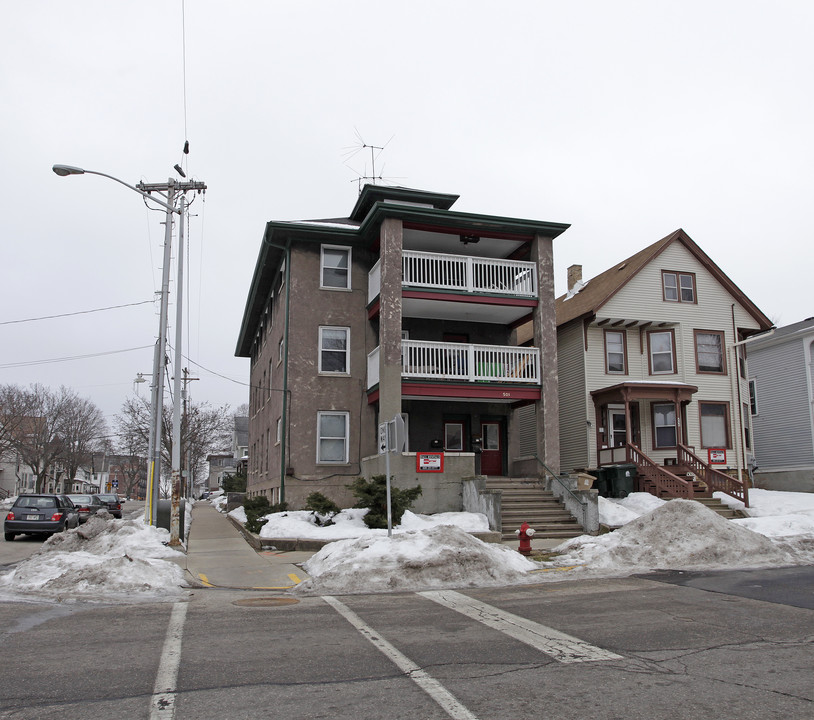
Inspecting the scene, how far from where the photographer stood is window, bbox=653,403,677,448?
25.2 metres

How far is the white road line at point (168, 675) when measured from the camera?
4742 mm

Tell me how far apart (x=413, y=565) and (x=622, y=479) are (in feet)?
43.2

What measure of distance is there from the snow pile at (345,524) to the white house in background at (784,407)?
17.2 m

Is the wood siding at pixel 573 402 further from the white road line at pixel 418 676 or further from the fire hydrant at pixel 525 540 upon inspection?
the white road line at pixel 418 676

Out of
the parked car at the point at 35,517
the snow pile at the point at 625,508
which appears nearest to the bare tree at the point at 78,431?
the parked car at the point at 35,517

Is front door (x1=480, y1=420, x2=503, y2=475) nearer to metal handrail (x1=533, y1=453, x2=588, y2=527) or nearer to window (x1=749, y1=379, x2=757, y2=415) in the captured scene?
metal handrail (x1=533, y1=453, x2=588, y2=527)

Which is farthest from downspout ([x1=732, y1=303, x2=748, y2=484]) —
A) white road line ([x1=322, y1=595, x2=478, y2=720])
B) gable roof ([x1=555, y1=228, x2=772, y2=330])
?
white road line ([x1=322, y1=595, x2=478, y2=720])

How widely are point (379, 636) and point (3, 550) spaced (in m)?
15.4

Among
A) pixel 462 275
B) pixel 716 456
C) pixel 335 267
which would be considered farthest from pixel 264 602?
pixel 716 456

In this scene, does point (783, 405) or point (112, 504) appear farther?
point (112, 504)

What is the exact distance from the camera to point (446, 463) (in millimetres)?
18891

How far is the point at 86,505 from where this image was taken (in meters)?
30.3

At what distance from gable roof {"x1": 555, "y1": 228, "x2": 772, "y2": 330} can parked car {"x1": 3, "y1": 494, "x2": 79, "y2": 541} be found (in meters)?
18.4

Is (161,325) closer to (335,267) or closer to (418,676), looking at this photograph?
(335,267)
